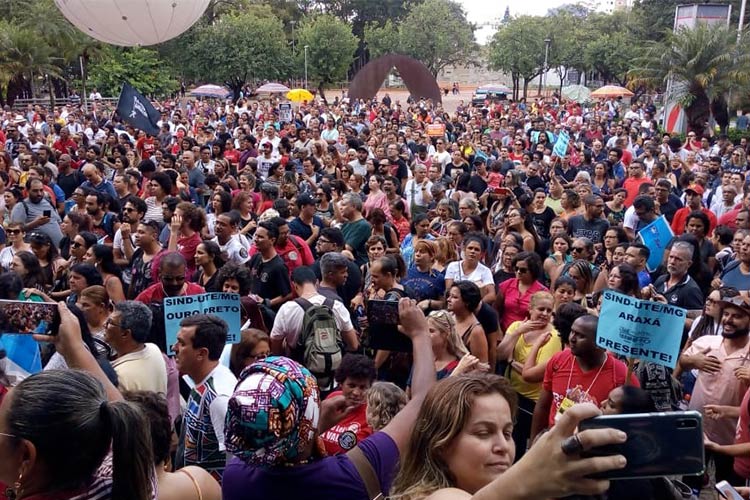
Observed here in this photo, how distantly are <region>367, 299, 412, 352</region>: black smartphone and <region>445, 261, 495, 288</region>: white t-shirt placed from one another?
2.79m

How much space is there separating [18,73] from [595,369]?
3490cm

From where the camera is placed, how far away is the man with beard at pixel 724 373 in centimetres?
448

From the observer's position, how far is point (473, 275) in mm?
6699

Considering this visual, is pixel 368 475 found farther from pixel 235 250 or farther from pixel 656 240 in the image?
pixel 656 240

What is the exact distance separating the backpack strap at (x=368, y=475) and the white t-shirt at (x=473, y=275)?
14.1 feet

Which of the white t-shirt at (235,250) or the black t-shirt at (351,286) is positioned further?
the white t-shirt at (235,250)

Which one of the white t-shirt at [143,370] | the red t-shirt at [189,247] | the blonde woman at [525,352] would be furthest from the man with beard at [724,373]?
the red t-shirt at [189,247]

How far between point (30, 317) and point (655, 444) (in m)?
2.72

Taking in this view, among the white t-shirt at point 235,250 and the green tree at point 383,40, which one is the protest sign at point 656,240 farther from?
the green tree at point 383,40

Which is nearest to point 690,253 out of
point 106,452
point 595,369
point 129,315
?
point 595,369

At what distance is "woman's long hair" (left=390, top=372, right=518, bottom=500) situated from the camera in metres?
2.01

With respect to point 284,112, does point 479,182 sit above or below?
below

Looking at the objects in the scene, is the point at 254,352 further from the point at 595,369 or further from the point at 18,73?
the point at 18,73

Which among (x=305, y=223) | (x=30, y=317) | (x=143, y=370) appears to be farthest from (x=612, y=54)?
(x=30, y=317)
